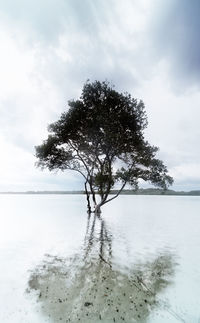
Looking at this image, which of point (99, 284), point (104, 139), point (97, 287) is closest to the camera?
point (97, 287)

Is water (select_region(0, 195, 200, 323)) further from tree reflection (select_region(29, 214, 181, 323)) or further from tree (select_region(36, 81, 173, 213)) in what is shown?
tree (select_region(36, 81, 173, 213))

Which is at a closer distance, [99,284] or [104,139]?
Answer: [99,284]

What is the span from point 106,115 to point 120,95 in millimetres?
3972

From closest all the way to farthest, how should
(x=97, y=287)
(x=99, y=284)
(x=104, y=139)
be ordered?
(x=97, y=287)
(x=99, y=284)
(x=104, y=139)

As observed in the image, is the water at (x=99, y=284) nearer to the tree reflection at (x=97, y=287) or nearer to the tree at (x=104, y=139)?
the tree reflection at (x=97, y=287)

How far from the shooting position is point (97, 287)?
23.7 feet

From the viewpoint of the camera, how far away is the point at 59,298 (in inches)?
247

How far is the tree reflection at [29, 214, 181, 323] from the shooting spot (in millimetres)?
5488

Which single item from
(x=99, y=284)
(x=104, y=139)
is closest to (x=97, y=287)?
(x=99, y=284)

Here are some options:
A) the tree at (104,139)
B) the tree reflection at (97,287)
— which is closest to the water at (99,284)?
the tree reflection at (97,287)

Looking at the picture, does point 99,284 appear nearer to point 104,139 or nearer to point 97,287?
point 97,287

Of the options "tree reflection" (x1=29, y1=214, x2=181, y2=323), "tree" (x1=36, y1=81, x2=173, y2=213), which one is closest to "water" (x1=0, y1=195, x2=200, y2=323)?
"tree reflection" (x1=29, y1=214, x2=181, y2=323)

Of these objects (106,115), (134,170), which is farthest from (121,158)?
(106,115)

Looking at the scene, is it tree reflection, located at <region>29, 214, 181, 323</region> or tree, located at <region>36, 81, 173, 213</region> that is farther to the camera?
tree, located at <region>36, 81, 173, 213</region>
